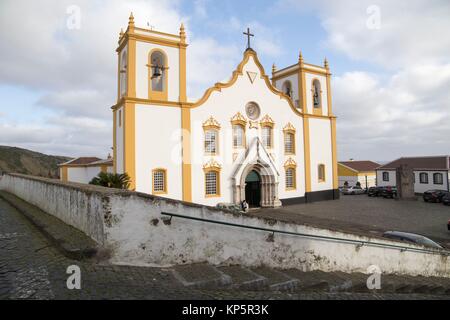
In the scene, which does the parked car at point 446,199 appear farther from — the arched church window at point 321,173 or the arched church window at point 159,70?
the arched church window at point 159,70

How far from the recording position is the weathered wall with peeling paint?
493 cm

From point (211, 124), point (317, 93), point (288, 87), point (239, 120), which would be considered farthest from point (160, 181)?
point (317, 93)

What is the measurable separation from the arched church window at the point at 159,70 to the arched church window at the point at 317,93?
46.4 ft

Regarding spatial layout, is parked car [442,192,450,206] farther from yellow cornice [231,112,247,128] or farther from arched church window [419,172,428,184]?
yellow cornice [231,112,247,128]

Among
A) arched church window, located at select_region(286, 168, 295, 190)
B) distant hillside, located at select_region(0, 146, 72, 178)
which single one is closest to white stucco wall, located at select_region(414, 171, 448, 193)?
arched church window, located at select_region(286, 168, 295, 190)

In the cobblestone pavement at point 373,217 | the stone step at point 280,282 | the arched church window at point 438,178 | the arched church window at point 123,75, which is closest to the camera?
the stone step at point 280,282

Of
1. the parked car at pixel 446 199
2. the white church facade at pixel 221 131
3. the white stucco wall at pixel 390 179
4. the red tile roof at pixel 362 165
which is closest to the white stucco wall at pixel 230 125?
the white church facade at pixel 221 131

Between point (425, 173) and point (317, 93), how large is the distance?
56.8 ft

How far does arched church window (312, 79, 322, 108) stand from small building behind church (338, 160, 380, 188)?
22469 millimetres

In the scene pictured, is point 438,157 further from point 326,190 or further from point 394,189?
point 326,190

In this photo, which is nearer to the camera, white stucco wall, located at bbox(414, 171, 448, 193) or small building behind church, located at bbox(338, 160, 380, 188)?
white stucco wall, located at bbox(414, 171, 448, 193)

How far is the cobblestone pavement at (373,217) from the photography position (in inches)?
628

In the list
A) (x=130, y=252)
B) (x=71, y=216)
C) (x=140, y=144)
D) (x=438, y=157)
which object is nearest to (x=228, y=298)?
(x=130, y=252)

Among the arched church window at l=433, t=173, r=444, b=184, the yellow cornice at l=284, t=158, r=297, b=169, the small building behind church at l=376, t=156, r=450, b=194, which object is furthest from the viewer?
the arched church window at l=433, t=173, r=444, b=184
